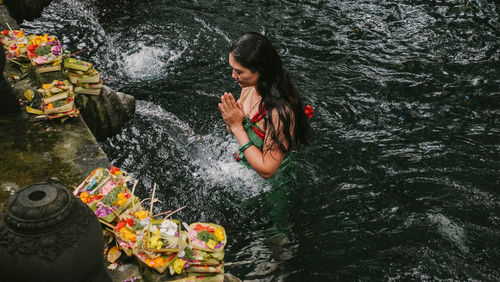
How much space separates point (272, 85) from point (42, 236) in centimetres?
185

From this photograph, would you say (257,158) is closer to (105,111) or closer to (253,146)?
(253,146)

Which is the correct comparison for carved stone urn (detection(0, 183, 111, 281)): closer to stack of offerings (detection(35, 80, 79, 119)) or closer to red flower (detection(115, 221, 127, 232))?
red flower (detection(115, 221, 127, 232))

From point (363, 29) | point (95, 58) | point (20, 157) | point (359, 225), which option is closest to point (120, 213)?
point (20, 157)

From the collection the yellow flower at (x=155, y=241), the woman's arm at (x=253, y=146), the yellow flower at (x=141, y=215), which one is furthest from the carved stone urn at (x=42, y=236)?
the woman's arm at (x=253, y=146)

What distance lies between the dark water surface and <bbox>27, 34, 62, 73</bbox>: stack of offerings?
3.54 ft

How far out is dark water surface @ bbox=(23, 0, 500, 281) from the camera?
386 cm

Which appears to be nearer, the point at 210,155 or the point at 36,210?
the point at 36,210

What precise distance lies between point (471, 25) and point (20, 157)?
684cm

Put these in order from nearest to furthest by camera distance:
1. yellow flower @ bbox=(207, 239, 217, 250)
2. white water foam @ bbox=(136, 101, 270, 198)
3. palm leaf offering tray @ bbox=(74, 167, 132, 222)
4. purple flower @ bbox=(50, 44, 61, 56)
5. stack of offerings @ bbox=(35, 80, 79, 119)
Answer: yellow flower @ bbox=(207, 239, 217, 250), palm leaf offering tray @ bbox=(74, 167, 132, 222), stack of offerings @ bbox=(35, 80, 79, 119), white water foam @ bbox=(136, 101, 270, 198), purple flower @ bbox=(50, 44, 61, 56)

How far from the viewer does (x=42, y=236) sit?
208 cm

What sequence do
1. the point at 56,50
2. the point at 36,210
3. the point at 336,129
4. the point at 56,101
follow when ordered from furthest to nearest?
the point at 336,129
the point at 56,50
the point at 56,101
the point at 36,210

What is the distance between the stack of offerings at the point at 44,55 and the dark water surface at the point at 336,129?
1.08 metres

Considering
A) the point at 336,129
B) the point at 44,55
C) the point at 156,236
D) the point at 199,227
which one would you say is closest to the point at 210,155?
the point at 336,129

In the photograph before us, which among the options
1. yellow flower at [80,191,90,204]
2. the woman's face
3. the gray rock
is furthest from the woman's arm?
the gray rock
